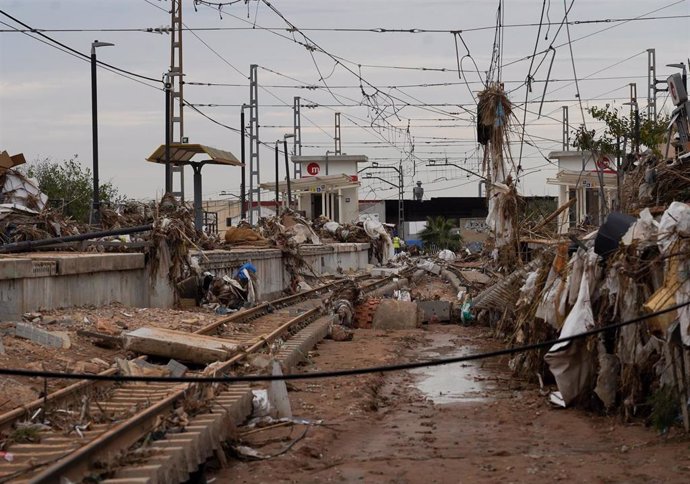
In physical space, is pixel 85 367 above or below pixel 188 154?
below

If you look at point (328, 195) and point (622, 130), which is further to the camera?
point (328, 195)

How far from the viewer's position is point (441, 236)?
87438mm

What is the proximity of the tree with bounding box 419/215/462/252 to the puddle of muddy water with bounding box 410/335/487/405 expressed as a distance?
219 feet

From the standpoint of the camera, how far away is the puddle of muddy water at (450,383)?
1434 cm

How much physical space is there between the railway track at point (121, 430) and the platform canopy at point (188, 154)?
21913 millimetres

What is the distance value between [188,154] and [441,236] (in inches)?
2097

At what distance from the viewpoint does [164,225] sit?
23.8 meters

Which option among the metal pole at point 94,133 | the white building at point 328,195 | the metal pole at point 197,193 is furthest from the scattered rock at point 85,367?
the white building at point 328,195

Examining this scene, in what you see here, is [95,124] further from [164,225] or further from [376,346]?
[376,346]

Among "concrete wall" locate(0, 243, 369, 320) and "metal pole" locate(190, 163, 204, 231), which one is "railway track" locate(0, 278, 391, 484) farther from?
"metal pole" locate(190, 163, 204, 231)

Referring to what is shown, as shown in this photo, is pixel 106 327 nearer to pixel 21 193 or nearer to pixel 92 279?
pixel 92 279

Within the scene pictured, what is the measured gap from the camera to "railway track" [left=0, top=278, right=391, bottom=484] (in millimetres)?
7750

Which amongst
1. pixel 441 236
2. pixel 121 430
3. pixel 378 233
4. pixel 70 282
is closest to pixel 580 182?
pixel 70 282

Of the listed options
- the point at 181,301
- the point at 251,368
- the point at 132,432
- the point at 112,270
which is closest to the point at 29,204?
the point at 181,301
